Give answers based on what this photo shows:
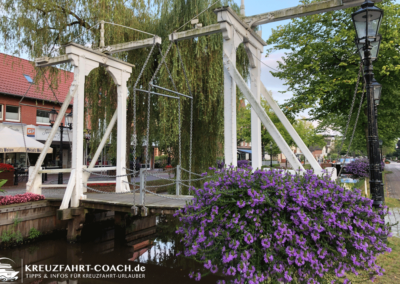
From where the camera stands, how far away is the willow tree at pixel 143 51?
10.4 meters

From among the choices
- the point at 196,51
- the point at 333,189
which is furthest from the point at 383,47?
the point at 333,189

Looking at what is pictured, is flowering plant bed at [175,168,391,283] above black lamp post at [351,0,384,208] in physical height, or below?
below

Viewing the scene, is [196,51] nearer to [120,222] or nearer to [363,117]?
[120,222]

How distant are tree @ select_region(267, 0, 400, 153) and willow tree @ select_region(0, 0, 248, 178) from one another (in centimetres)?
489

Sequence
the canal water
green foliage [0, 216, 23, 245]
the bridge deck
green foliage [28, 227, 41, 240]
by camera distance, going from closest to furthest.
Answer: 1. the canal water
2. the bridge deck
3. green foliage [0, 216, 23, 245]
4. green foliage [28, 227, 41, 240]

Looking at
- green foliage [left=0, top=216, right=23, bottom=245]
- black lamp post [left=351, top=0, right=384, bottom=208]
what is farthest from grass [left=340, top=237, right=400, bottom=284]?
green foliage [left=0, top=216, right=23, bottom=245]

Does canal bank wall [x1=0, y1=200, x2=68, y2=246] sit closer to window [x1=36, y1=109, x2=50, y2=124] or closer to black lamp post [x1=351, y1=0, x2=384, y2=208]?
black lamp post [x1=351, y1=0, x2=384, y2=208]

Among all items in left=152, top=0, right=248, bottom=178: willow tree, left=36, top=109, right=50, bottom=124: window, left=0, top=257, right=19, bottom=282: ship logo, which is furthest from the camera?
left=36, top=109, right=50, bottom=124: window

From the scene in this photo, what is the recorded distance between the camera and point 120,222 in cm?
998

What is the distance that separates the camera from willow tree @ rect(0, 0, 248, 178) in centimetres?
1045

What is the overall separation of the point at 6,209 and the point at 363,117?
14.5 meters

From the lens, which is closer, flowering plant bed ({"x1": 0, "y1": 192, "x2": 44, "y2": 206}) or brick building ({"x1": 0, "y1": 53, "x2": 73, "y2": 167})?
flowering plant bed ({"x1": 0, "y1": 192, "x2": 44, "y2": 206})

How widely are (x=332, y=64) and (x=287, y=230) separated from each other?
13.4 meters

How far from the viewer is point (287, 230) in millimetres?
3498
